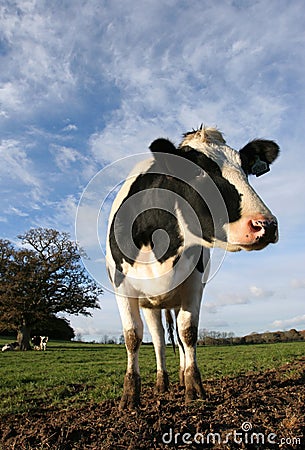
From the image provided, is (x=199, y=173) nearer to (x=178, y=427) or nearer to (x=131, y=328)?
(x=131, y=328)

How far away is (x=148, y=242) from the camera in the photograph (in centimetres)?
544

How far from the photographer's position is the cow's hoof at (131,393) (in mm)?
4984

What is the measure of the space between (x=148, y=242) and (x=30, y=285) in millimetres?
31309

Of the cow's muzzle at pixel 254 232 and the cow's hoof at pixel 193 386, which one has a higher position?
the cow's muzzle at pixel 254 232

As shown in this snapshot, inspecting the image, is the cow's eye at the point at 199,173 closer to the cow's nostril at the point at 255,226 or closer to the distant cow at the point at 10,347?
the cow's nostril at the point at 255,226

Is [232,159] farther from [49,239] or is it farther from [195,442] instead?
[49,239]

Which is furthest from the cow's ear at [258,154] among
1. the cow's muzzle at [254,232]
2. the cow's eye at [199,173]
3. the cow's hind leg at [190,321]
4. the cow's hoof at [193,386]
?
the cow's hoof at [193,386]

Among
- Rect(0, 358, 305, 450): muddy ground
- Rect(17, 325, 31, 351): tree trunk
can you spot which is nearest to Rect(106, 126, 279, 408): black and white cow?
Rect(0, 358, 305, 450): muddy ground

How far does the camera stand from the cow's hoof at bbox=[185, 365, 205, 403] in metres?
5.04

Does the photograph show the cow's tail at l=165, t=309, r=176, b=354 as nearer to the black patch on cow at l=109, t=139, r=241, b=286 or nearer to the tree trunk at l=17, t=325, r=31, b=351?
the black patch on cow at l=109, t=139, r=241, b=286

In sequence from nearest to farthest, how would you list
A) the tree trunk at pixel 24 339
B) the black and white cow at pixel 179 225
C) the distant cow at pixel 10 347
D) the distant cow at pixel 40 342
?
the black and white cow at pixel 179 225
the distant cow at pixel 10 347
the distant cow at pixel 40 342
the tree trunk at pixel 24 339

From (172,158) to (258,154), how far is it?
4.25ft

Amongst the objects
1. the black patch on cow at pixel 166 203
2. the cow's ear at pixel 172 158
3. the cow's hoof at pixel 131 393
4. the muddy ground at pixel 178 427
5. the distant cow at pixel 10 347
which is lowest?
the muddy ground at pixel 178 427

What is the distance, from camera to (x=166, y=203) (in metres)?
5.45
